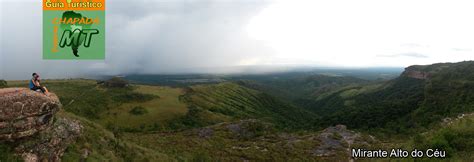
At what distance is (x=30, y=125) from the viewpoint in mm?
22219

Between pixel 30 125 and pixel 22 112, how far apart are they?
119cm

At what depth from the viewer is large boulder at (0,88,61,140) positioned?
68.6 ft

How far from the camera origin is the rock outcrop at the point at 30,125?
21125 millimetres

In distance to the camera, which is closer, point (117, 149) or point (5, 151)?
point (5, 151)

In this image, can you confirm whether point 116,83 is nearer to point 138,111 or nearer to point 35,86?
point 138,111

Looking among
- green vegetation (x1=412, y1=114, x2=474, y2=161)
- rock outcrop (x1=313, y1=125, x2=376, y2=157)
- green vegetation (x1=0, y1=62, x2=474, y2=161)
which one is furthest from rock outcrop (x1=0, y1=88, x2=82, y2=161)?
rock outcrop (x1=313, y1=125, x2=376, y2=157)

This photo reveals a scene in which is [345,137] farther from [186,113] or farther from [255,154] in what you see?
[186,113]

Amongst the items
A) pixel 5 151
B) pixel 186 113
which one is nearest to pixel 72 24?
pixel 5 151

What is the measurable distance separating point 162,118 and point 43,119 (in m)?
104

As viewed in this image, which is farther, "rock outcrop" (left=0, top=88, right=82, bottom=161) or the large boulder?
"rock outcrop" (left=0, top=88, right=82, bottom=161)

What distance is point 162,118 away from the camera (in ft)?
413

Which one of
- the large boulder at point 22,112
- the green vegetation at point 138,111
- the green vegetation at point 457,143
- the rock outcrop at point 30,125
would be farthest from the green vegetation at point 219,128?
the large boulder at point 22,112

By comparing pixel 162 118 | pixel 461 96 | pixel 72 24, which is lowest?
pixel 162 118

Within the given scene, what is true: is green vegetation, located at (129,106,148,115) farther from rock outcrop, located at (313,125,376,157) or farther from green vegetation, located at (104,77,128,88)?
Answer: rock outcrop, located at (313,125,376,157)
